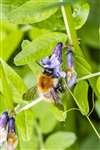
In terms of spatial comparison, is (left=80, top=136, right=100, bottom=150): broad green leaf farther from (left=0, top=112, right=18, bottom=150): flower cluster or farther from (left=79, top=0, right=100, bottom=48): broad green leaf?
(left=0, top=112, right=18, bottom=150): flower cluster

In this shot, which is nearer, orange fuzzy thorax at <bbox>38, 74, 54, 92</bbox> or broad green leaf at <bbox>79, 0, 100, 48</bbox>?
orange fuzzy thorax at <bbox>38, 74, 54, 92</bbox>

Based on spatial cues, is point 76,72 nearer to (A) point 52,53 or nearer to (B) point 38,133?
(A) point 52,53

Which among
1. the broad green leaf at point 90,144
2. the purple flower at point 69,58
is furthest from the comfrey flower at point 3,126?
the broad green leaf at point 90,144

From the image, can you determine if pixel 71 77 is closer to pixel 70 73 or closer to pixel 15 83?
pixel 70 73

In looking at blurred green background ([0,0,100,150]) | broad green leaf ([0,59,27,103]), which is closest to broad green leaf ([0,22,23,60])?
blurred green background ([0,0,100,150])

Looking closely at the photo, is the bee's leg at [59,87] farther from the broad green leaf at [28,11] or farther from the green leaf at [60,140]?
the green leaf at [60,140]
